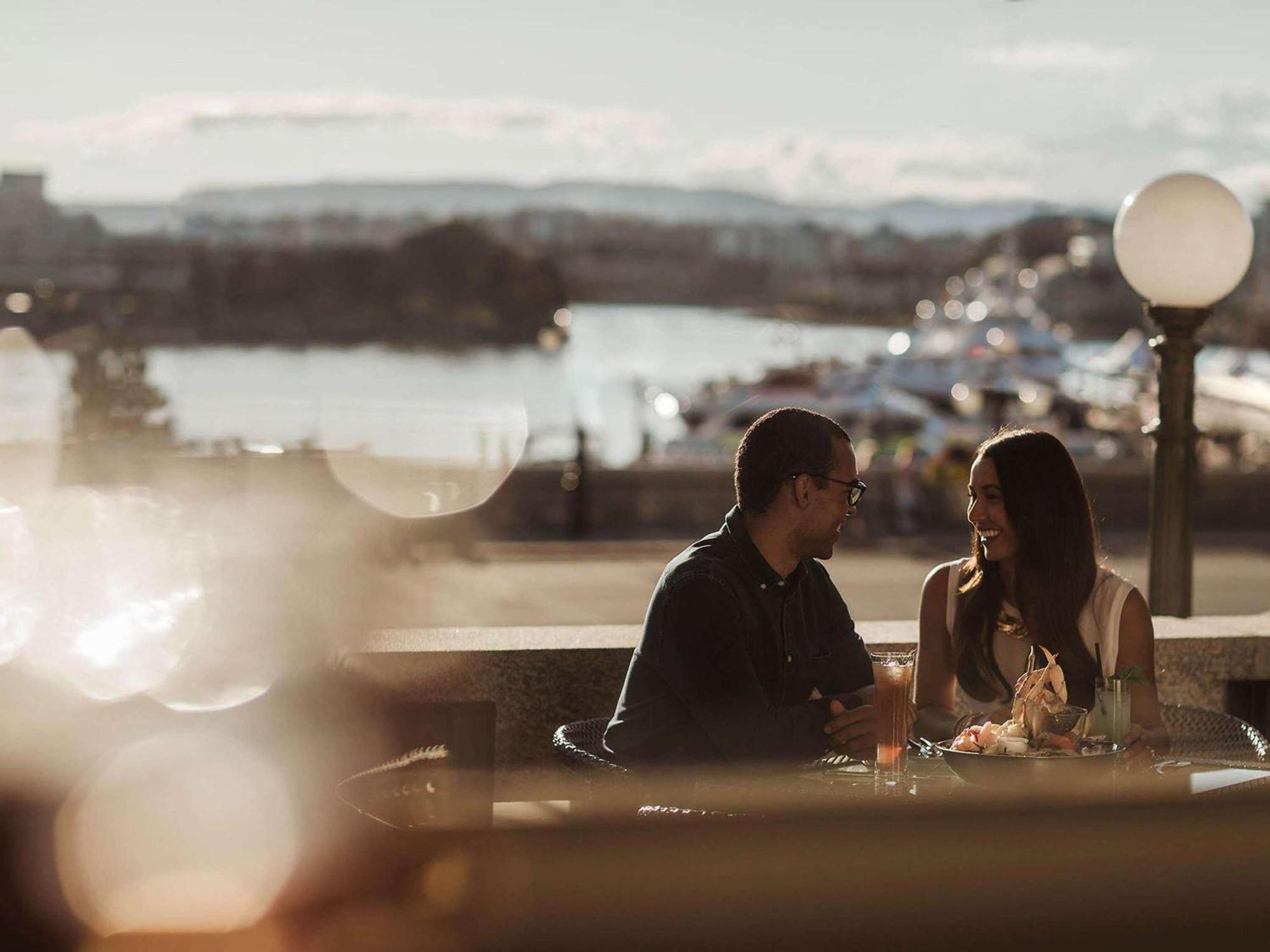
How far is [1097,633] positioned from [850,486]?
0.81 m

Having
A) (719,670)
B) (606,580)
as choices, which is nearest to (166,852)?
(719,670)

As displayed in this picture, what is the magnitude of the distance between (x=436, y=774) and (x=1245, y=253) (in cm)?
389

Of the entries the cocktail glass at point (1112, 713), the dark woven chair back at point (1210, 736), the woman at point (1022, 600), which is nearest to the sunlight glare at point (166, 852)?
the cocktail glass at point (1112, 713)

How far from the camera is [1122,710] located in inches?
138

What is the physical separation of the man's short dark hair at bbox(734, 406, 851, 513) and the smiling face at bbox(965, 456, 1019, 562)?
0.61m

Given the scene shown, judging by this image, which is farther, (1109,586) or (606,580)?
(606,580)

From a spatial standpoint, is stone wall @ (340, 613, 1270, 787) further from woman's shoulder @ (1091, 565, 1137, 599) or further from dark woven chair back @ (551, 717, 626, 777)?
woman's shoulder @ (1091, 565, 1137, 599)

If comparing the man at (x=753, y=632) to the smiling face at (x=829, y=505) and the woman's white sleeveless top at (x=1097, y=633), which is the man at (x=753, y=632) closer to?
the smiling face at (x=829, y=505)

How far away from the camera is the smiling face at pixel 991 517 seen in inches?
164

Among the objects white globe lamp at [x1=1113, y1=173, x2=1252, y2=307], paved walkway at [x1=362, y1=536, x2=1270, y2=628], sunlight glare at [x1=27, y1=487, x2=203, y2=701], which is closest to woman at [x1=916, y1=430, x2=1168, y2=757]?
sunlight glare at [x1=27, y1=487, x2=203, y2=701]

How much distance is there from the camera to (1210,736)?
4.21 meters

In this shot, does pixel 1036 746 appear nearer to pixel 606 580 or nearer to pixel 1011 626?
pixel 1011 626

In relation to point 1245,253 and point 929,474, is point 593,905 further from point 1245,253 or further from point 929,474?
point 929,474

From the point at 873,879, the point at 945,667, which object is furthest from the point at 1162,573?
the point at 873,879
